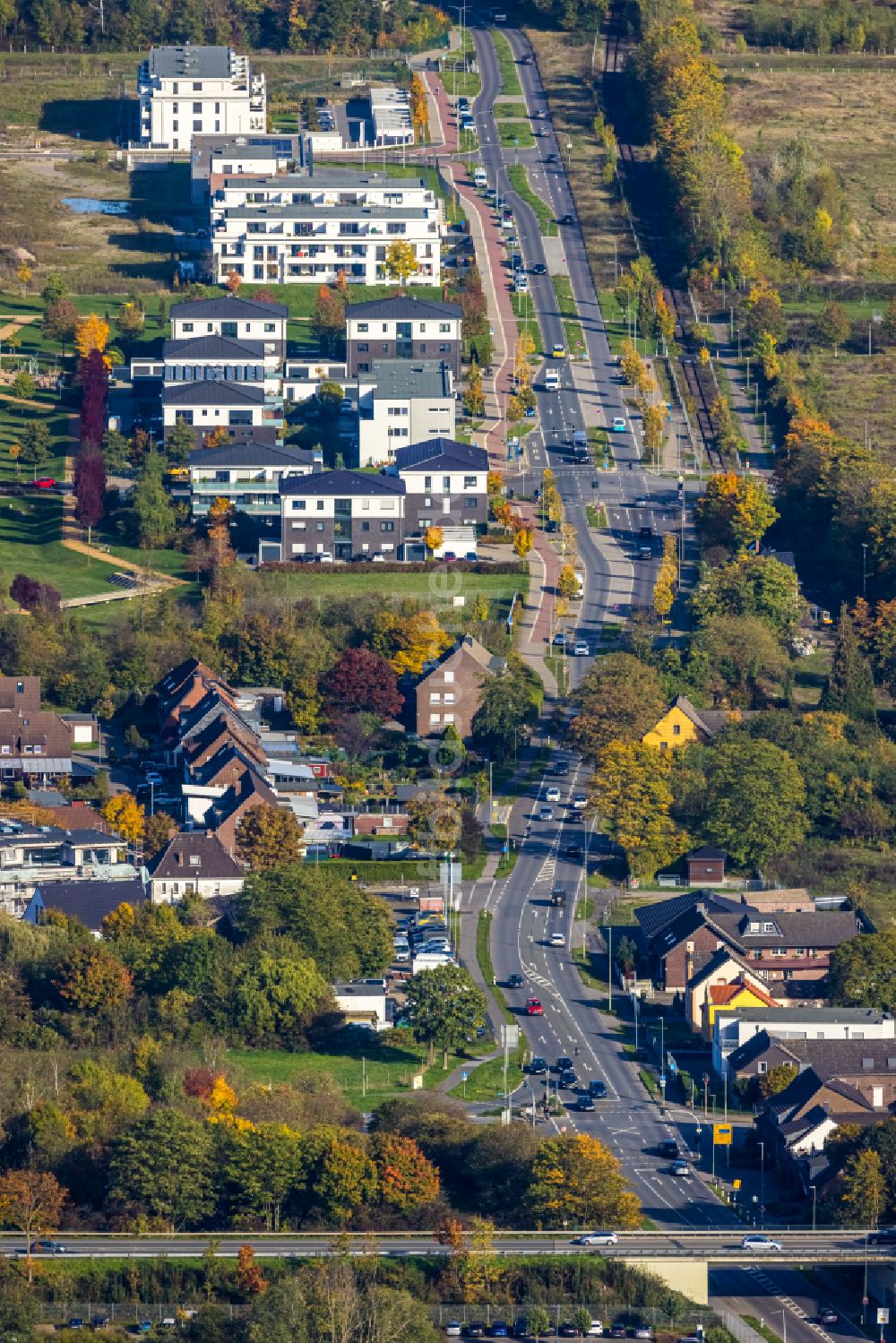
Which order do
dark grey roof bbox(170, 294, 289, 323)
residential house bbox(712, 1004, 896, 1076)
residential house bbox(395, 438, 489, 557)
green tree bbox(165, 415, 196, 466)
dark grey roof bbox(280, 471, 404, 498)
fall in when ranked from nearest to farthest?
residential house bbox(712, 1004, 896, 1076), dark grey roof bbox(280, 471, 404, 498), residential house bbox(395, 438, 489, 557), green tree bbox(165, 415, 196, 466), dark grey roof bbox(170, 294, 289, 323)

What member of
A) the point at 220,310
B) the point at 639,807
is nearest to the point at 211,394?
the point at 220,310

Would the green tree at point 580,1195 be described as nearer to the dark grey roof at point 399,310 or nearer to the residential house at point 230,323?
the residential house at point 230,323

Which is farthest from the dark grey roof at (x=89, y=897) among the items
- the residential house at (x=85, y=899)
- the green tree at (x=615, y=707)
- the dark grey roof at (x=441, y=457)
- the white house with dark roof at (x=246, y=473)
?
the dark grey roof at (x=441, y=457)

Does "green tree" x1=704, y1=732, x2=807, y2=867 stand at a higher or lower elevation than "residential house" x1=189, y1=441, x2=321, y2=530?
lower

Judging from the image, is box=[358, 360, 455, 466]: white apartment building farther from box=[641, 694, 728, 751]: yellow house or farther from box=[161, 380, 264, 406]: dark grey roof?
box=[641, 694, 728, 751]: yellow house

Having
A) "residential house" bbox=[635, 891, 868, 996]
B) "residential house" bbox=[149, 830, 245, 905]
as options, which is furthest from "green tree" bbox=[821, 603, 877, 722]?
"residential house" bbox=[149, 830, 245, 905]

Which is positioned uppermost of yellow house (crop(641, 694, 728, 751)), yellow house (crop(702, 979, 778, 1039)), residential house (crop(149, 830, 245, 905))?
yellow house (crop(641, 694, 728, 751))

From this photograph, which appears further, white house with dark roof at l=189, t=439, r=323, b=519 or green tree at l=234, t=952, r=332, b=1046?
white house with dark roof at l=189, t=439, r=323, b=519
